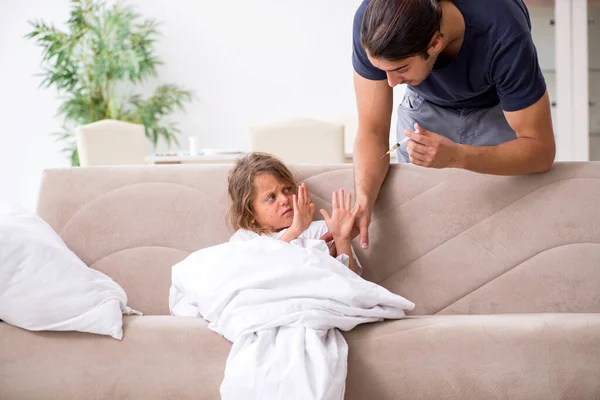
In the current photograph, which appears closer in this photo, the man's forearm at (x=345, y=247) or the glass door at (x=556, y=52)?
the man's forearm at (x=345, y=247)

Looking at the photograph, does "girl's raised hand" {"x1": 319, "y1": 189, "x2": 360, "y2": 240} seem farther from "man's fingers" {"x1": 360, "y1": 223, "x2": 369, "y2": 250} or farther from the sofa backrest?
the sofa backrest

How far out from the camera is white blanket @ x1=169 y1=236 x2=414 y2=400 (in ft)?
4.60

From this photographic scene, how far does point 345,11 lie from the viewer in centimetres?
623

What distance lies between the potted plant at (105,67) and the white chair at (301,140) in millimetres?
2243

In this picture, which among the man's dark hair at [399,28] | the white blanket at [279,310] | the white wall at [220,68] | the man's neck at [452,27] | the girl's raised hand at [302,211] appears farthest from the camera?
the white wall at [220,68]

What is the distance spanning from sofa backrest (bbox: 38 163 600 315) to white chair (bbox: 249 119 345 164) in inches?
69.9

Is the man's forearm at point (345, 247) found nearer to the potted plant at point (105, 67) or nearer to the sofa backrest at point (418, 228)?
the sofa backrest at point (418, 228)

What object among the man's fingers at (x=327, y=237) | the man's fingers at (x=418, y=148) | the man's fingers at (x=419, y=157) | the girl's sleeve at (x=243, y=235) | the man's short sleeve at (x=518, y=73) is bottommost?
the man's fingers at (x=327, y=237)

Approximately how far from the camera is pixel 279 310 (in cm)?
151

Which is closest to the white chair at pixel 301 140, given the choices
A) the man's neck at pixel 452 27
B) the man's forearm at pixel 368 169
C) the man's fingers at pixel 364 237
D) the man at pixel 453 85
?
the man at pixel 453 85

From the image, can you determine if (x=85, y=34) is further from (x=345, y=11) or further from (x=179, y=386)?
(x=179, y=386)

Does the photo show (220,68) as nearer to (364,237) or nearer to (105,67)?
(105,67)

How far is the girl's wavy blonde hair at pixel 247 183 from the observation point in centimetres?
198

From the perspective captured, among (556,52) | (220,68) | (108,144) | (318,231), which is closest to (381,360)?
(318,231)
